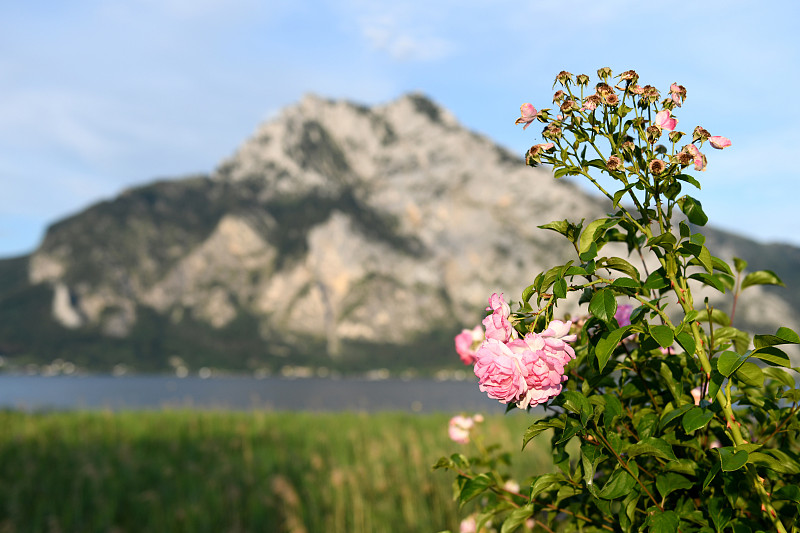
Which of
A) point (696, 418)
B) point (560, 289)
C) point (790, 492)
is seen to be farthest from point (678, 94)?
point (790, 492)

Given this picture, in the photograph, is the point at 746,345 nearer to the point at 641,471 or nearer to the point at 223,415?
the point at 641,471

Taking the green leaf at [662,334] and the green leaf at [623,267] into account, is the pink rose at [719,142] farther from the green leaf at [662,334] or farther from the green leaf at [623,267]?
the green leaf at [662,334]

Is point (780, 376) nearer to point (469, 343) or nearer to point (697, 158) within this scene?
point (697, 158)

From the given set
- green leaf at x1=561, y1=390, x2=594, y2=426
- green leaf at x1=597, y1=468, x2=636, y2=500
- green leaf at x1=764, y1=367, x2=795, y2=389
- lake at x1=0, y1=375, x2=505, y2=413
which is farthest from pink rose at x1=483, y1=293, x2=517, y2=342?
lake at x1=0, y1=375, x2=505, y2=413

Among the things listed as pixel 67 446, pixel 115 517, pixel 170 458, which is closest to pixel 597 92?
pixel 115 517

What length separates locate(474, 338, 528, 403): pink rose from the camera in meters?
1.58

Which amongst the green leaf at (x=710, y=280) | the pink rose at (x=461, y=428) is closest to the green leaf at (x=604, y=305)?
the green leaf at (x=710, y=280)

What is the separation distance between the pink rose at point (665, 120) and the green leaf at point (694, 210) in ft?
0.82

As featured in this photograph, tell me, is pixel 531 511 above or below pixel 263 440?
above

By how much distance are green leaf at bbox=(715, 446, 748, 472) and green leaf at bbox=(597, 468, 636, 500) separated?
1.15 ft

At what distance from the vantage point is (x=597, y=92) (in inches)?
75.0

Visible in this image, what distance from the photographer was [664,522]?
5.70 feet

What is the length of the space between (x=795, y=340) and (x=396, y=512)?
282 inches

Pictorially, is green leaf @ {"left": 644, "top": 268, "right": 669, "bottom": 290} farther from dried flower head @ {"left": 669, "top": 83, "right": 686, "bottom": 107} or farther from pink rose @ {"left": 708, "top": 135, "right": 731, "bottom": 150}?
dried flower head @ {"left": 669, "top": 83, "right": 686, "bottom": 107}
